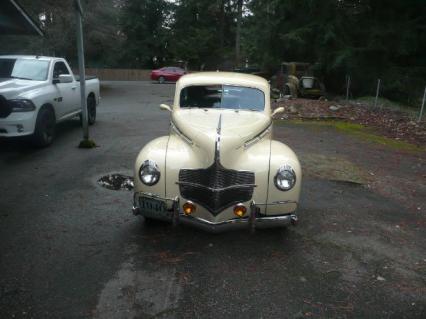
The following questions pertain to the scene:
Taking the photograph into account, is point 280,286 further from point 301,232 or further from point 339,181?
point 339,181

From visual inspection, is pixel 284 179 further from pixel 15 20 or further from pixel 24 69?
pixel 15 20

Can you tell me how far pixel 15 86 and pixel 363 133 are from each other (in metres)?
Result: 9.58

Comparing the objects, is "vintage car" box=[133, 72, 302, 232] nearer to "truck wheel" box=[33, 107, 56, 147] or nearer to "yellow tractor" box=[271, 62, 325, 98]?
"truck wheel" box=[33, 107, 56, 147]

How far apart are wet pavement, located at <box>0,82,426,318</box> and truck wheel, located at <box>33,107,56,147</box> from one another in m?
1.14

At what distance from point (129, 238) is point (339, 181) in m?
4.15

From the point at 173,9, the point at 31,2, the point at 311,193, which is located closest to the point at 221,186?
the point at 311,193

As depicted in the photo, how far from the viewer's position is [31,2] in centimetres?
1873

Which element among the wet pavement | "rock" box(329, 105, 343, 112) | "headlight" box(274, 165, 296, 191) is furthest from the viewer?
"rock" box(329, 105, 343, 112)

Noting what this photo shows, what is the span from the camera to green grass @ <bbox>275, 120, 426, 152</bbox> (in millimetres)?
10200

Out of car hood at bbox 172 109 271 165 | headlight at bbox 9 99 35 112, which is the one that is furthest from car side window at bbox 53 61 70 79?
car hood at bbox 172 109 271 165

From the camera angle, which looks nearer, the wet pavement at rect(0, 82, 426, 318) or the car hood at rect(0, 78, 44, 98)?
the wet pavement at rect(0, 82, 426, 318)

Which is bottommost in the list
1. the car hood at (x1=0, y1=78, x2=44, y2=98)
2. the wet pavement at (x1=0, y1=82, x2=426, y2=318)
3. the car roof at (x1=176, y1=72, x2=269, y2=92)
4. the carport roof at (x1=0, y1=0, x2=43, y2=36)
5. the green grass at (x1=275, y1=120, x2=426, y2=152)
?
the wet pavement at (x1=0, y1=82, x2=426, y2=318)

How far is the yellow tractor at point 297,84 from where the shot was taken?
19672 mm

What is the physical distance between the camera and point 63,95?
9273 mm
